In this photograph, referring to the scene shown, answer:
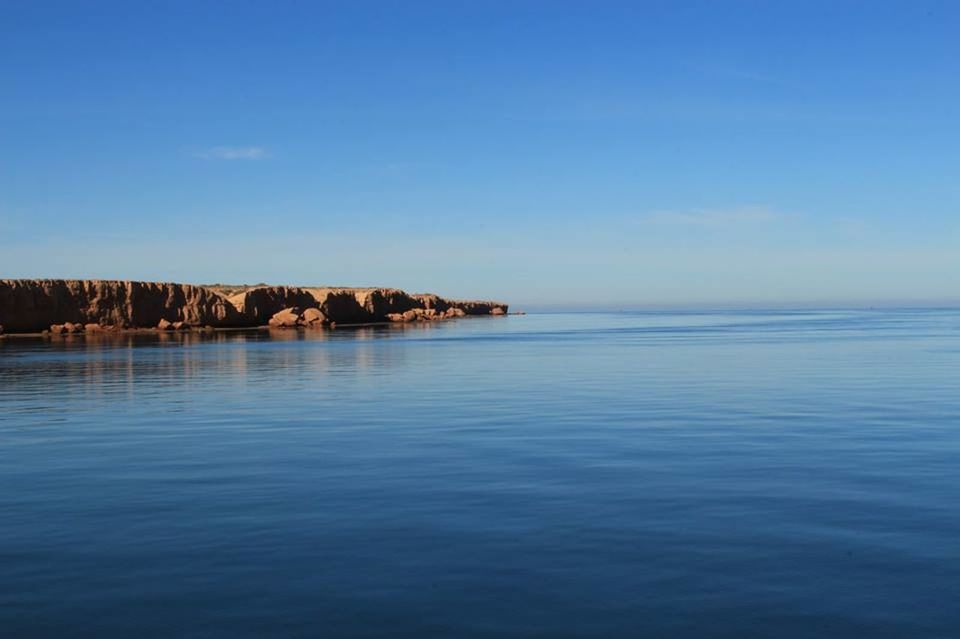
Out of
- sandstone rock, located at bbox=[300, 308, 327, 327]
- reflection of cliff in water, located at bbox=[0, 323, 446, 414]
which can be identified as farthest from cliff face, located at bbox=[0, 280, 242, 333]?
reflection of cliff in water, located at bbox=[0, 323, 446, 414]

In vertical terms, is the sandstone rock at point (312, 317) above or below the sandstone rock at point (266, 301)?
below

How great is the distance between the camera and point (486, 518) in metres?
11.3

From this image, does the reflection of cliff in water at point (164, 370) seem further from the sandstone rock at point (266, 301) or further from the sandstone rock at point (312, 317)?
the sandstone rock at point (312, 317)

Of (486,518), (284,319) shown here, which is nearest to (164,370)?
(486,518)

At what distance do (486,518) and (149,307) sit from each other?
108 m

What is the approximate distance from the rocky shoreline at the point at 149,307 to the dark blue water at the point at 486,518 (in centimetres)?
8067

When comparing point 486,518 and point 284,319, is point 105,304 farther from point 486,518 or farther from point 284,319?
point 486,518

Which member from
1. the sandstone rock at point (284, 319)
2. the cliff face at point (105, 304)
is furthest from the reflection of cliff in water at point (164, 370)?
the sandstone rock at point (284, 319)

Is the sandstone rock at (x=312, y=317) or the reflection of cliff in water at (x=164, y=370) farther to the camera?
the sandstone rock at (x=312, y=317)

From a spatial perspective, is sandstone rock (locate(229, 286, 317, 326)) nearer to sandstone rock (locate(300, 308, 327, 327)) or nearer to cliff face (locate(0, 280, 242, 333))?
sandstone rock (locate(300, 308, 327, 327))

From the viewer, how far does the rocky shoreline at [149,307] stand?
99.4 metres

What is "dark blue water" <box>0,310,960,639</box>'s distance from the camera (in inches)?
305

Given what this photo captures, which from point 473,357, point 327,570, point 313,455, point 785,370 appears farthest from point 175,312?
point 327,570

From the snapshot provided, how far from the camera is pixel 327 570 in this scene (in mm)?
9016
